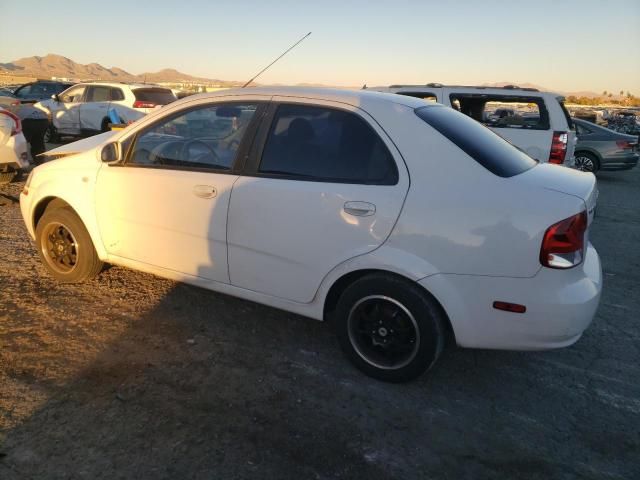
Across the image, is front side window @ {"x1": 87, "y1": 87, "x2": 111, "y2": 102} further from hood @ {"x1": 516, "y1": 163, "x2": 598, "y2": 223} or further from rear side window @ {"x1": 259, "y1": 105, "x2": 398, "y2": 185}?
hood @ {"x1": 516, "y1": 163, "x2": 598, "y2": 223}

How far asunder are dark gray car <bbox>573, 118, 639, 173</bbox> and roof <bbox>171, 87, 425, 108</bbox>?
10.6m

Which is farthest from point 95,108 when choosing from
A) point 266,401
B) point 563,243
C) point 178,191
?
point 563,243

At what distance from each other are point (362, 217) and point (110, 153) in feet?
6.95

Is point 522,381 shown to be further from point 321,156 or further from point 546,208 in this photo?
point 321,156

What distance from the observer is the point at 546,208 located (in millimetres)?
2459

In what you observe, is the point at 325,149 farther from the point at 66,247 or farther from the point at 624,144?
the point at 624,144

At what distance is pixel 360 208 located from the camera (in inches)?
108

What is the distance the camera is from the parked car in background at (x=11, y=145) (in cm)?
702

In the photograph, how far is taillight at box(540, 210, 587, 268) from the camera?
243cm

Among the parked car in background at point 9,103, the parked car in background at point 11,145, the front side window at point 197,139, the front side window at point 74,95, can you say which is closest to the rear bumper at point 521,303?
the front side window at point 197,139

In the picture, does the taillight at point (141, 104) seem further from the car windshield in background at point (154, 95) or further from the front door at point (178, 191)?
the front door at point (178, 191)

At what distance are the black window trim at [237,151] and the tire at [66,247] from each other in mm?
698

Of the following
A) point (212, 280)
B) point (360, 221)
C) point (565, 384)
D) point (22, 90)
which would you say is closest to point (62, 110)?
point (22, 90)

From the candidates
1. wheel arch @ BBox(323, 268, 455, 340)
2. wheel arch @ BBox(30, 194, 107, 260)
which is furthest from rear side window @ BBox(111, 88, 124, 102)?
wheel arch @ BBox(323, 268, 455, 340)
